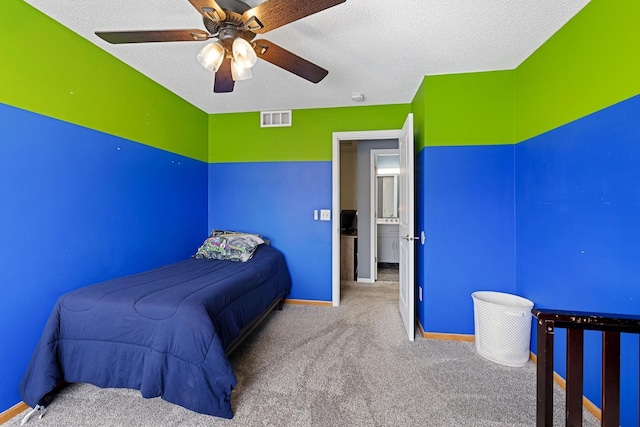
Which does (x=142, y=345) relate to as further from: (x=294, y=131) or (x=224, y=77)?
(x=294, y=131)

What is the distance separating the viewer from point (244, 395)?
177cm

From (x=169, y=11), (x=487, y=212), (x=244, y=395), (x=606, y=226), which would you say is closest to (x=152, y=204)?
(x=169, y=11)

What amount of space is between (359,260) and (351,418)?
3.07 m

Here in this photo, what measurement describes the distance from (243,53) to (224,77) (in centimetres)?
40

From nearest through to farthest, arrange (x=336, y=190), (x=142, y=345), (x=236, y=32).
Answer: (x=236, y=32)
(x=142, y=345)
(x=336, y=190)

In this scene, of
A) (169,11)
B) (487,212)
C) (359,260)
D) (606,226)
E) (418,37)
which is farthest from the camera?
(359,260)

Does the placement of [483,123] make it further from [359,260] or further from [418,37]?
[359,260]

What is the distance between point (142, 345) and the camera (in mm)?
1597

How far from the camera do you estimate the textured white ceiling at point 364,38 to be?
5.46 ft

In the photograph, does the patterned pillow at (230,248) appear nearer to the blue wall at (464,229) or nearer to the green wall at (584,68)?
the blue wall at (464,229)

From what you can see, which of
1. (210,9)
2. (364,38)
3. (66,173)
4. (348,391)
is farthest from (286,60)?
(348,391)

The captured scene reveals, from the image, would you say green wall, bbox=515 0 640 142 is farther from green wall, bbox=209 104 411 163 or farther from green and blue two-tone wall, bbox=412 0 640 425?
green wall, bbox=209 104 411 163

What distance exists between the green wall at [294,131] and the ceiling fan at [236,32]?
5.51 ft

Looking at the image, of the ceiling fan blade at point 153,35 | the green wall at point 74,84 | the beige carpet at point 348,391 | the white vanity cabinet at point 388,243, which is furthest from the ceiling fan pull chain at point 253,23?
the white vanity cabinet at point 388,243
